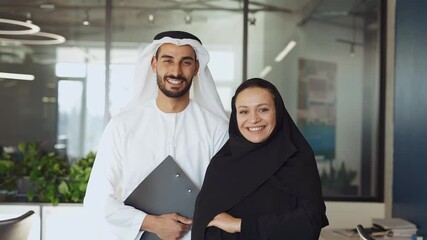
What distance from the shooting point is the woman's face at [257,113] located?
1904mm

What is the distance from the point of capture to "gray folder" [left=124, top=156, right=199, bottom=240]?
2.19 metres

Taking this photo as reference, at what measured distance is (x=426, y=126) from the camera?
3.58m

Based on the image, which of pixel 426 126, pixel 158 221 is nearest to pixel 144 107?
pixel 158 221

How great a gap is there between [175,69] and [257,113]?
447 millimetres

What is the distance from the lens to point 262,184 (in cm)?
191

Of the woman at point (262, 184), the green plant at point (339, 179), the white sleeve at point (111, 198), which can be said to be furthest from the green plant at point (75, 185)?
the woman at point (262, 184)

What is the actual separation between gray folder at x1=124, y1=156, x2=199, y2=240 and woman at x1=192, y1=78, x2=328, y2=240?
215 mm

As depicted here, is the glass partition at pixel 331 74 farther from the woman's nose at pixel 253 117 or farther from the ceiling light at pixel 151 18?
the woman's nose at pixel 253 117

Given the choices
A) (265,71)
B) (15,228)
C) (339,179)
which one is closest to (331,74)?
(265,71)

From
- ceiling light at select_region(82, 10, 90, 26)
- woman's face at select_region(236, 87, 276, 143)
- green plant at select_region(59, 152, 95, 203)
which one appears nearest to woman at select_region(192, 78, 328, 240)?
woman's face at select_region(236, 87, 276, 143)

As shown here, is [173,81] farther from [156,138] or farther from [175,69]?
[156,138]

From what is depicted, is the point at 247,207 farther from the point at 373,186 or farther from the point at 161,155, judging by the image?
the point at 373,186

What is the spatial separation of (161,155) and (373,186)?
3557 millimetres

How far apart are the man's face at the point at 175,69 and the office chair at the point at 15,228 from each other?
1436 mm
